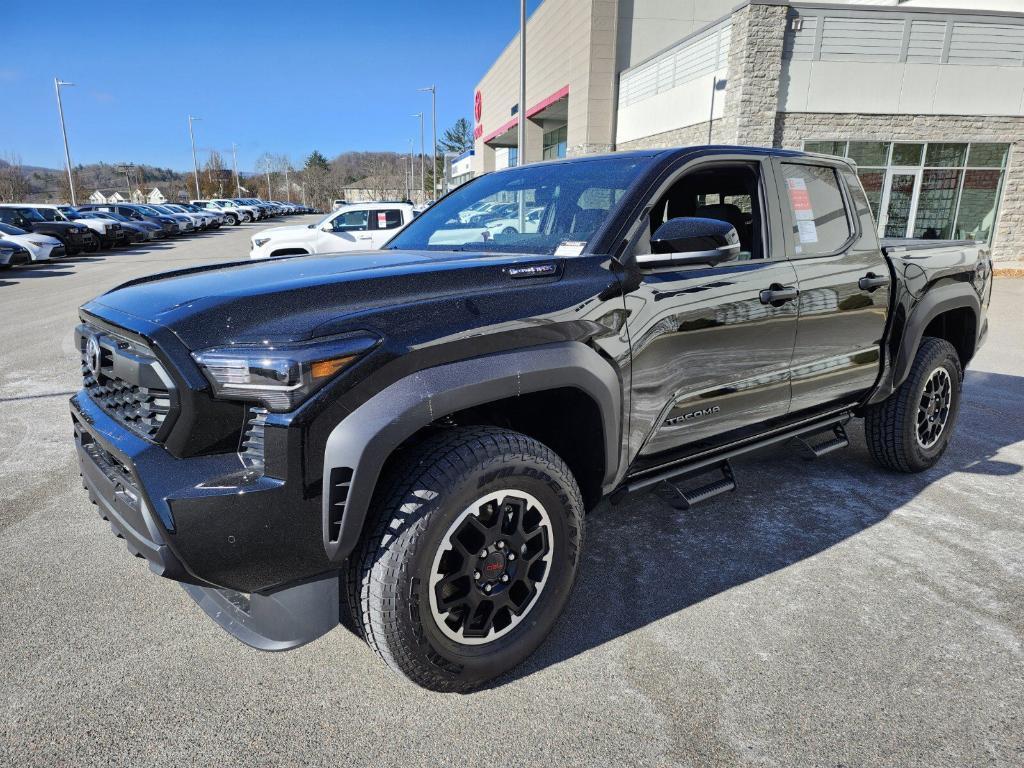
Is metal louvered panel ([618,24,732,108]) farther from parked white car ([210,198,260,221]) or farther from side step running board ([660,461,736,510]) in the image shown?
parked white car ([210,198,260,221])

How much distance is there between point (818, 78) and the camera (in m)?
15.8

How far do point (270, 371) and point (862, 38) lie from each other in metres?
17.9

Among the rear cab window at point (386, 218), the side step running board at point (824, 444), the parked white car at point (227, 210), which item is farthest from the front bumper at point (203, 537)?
the parked white car at point (227, 210)

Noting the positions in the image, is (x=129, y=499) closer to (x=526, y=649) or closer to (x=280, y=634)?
(x=280, y=634)

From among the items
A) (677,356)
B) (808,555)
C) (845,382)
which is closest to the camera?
(677,356)

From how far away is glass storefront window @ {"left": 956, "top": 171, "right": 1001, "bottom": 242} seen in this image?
1662 cm

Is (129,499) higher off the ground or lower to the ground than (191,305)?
lower

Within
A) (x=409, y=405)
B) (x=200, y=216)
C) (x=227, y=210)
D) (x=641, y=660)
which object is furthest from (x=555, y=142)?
(x=409, y=405)

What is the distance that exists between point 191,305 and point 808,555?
2931 mm

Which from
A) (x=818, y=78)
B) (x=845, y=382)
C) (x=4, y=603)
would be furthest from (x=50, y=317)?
(x=818, y=78)

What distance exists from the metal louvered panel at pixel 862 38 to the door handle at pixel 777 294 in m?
15.4

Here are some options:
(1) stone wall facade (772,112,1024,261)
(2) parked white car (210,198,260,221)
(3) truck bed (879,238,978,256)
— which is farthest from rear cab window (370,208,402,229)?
(2) parked white car (210,198,260,221)

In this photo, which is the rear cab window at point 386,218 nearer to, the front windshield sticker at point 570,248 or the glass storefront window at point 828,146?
the glass storefront window at point 828,146

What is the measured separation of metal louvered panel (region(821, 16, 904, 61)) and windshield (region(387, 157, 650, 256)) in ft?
50.3
